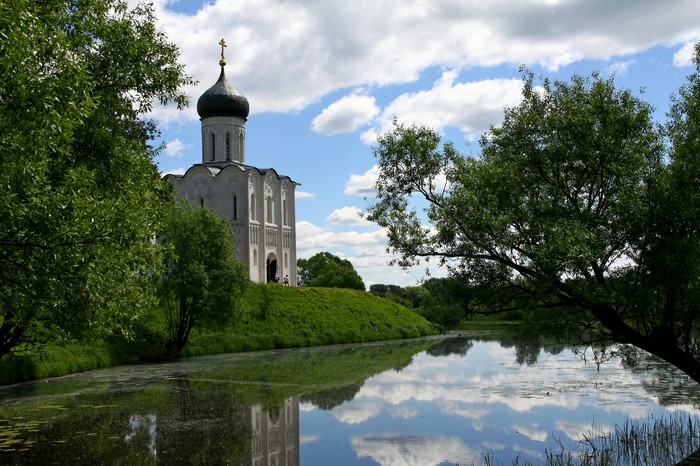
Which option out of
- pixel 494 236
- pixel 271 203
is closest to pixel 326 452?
pixel 494 236

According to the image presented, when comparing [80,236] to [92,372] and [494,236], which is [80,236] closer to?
[494,236]

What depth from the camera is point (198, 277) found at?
30.1 m

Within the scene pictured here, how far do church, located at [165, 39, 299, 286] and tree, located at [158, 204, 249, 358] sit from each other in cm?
1987

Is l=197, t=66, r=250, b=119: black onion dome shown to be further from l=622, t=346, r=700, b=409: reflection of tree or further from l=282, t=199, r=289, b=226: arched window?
l=622, t=346, r=700, b=409: reflection of tree

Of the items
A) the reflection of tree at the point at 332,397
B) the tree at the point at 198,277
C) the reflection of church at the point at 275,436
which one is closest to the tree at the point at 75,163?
the reflection of church at the point at 275,436

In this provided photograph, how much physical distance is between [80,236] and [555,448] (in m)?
8.64

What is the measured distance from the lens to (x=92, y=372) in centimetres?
2639

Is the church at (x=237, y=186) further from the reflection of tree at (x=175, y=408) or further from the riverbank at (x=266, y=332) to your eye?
the reflection of tree at (x=175, y=408)

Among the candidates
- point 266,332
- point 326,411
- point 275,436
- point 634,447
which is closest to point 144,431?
point 275,436

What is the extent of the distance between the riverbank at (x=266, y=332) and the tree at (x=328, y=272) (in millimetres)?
24646

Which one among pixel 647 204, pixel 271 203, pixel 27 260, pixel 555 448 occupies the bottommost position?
pixel 555 448

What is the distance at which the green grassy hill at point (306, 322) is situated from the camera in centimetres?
3641

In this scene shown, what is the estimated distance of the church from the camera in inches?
2098

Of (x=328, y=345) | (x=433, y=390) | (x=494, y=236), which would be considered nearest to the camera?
(x=494, y=236)
